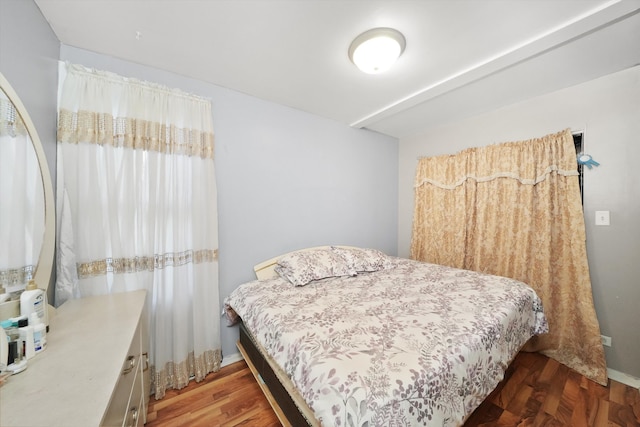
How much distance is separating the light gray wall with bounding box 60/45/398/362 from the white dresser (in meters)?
0.83

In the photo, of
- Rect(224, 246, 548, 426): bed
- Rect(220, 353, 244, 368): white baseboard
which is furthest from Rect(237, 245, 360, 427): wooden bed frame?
Rect(220, 353, 244, 368): white baseboard

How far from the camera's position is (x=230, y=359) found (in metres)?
2.02

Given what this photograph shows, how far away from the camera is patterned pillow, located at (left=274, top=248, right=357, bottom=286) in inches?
77.1

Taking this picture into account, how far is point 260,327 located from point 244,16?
6.08 ft

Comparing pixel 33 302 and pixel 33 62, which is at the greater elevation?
pixel 33 62

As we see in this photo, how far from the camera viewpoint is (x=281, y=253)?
236cm

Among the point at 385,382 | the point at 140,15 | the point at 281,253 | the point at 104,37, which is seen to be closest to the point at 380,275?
the point at 281,253

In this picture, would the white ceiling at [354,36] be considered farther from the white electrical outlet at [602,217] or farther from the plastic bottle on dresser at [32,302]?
the plastic bottle on dresser at [32,302]

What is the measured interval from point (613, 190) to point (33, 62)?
4.01 m

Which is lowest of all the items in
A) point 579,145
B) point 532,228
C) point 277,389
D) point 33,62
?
point 277,389

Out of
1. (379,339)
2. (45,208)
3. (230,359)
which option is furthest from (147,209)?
(379,339)

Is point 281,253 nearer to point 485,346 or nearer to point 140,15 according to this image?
point 485,346

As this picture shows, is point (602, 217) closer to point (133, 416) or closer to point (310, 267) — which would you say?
point (310, 267)

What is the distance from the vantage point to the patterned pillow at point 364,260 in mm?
2270
